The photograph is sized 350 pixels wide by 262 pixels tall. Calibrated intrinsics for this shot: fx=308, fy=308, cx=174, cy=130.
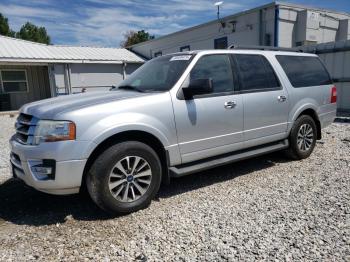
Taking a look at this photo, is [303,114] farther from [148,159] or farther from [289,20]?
[289,20]

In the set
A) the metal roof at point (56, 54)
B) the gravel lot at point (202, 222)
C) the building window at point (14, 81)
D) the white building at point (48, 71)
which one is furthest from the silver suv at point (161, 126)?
the building window at point (14, 81)

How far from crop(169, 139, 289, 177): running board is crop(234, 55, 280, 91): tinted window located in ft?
3.13

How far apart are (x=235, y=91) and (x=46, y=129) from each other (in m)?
2.59

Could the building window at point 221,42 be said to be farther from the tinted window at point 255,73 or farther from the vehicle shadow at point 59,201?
the vehicle shadow at point 59,201

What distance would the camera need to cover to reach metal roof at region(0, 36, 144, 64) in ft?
58.8

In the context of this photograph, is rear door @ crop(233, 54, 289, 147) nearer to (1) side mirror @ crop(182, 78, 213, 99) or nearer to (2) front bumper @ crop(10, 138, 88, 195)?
(1) side mirror @ crop(182, 78, 213, 99)

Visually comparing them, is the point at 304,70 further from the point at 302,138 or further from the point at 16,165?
the point at 16,165

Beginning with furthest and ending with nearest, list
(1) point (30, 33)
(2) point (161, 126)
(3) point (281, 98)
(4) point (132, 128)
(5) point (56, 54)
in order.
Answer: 1. (1) point (30, 33)
2. (5) point (56, 54)
3. (3) point (281, 98)
4. (2) point (161, 126)
5. (4) point (132, 128)

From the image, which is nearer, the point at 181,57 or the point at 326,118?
the point at 181,57

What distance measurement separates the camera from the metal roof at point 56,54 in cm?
1792

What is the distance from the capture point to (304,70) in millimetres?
5652

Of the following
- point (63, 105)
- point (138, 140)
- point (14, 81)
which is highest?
point (14, 81)

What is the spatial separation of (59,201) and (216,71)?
9.19ft

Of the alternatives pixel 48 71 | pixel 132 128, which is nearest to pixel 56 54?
pixel 48 71
